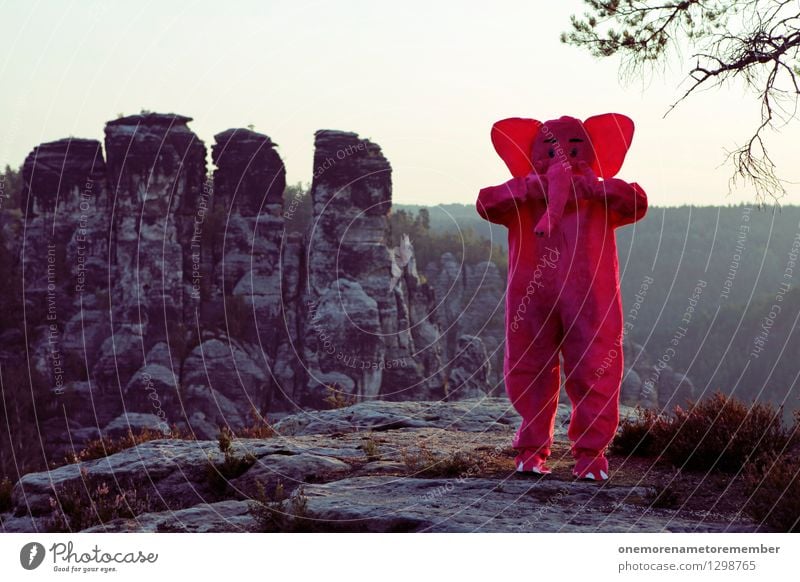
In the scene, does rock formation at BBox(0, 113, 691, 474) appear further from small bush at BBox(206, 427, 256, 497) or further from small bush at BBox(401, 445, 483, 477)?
small bush at BBox(401, 445, 483, 477)

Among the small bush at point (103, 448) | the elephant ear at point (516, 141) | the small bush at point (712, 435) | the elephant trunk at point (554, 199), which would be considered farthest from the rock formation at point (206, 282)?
the elephant trunk at point (554, 199)

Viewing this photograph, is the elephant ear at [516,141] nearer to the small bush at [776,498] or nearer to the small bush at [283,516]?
the small bush at [776,498]

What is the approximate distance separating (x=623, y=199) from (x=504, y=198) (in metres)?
0.88

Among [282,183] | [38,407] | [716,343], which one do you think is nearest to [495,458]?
[38,407]

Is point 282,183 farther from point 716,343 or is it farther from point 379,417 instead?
point 379,417

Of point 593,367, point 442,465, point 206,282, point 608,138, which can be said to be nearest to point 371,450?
point 442,465

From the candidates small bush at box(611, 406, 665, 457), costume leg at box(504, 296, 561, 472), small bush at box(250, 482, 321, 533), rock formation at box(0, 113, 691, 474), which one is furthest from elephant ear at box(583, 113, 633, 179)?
rock formation at box(0, 113, 691, 474)

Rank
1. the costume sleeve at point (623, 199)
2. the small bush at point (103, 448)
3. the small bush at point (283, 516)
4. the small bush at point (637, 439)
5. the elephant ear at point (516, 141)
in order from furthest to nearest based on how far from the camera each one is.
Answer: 1. the small bush at point (103, 448)
2. the small bush at point (637, 439)
3. the elephant ear at point (516, 141)
4. the costume sleeve at point (623, 199)
5. the small bush at point (283, 516)

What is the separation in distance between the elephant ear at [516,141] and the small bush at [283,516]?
127 inches

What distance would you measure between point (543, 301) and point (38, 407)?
43.4 m

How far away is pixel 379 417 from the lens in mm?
12102

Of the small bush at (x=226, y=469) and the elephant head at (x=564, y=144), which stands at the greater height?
the elephant head at (x=564, y=144)
